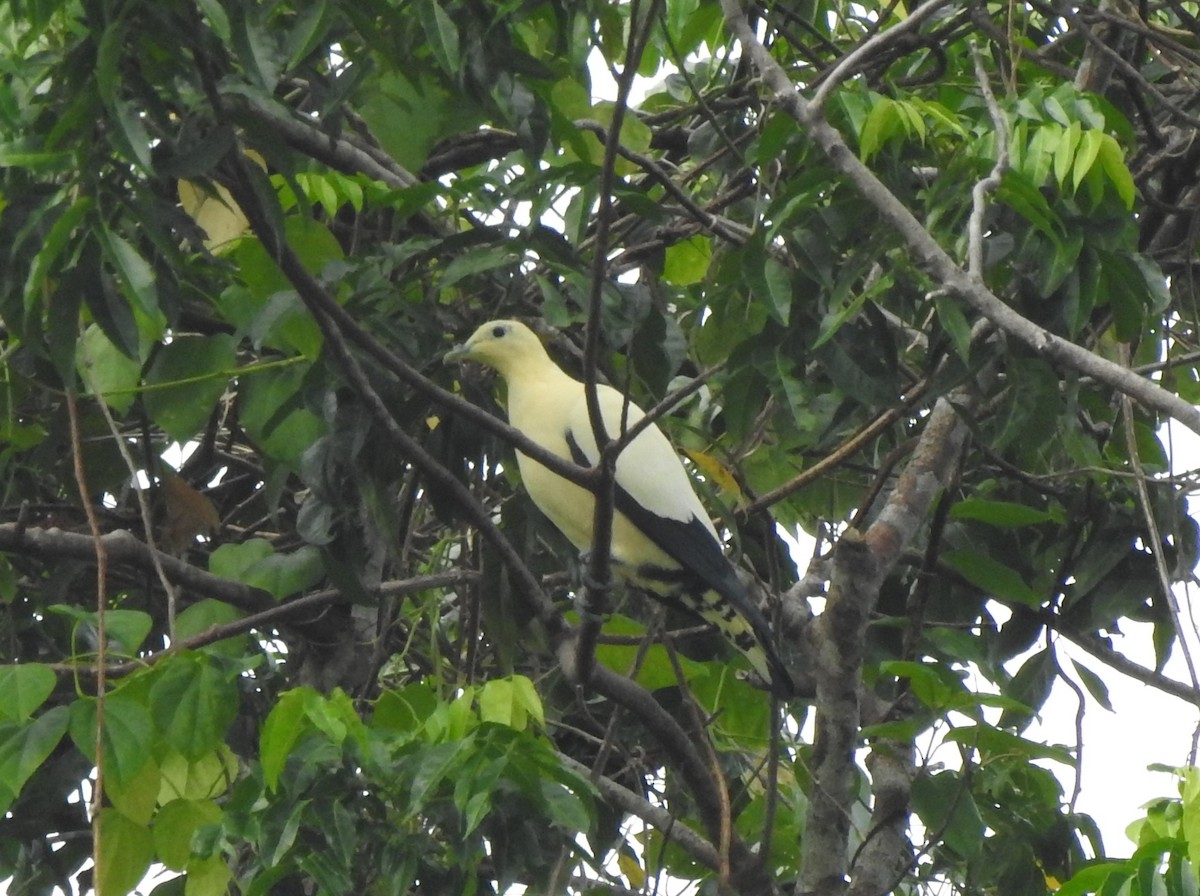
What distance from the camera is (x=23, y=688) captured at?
241 cm

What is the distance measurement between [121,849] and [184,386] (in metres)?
0.88

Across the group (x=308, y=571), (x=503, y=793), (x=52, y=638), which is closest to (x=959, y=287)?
(x=503, y=793)

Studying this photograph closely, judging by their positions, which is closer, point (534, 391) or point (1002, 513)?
point (1002, 513)

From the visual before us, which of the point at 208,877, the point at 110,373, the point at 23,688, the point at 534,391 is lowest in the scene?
the point at 208,877

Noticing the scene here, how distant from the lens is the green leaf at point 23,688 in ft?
7.86

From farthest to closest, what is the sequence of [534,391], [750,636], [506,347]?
Answer: [534,391]
[506,347]
[750,636]

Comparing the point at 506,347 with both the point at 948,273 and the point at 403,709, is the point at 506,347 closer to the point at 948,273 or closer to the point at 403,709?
the point at 403,709

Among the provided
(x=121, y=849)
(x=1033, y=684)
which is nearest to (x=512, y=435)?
(x=121, y=849)

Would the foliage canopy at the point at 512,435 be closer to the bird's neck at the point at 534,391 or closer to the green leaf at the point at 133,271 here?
the green leaf at the point at 133,271

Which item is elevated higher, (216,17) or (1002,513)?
(1002,513)

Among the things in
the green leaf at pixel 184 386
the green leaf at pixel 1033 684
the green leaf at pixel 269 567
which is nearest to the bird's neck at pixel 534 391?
the green leaf at pixel 269 567

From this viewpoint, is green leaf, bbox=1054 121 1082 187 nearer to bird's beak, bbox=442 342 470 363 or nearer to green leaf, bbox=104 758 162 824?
bird's beak, bbox=442 342 470 363

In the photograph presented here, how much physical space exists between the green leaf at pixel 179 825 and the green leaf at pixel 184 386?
71 centimetres

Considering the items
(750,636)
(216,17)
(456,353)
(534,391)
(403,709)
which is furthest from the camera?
(534,391)
